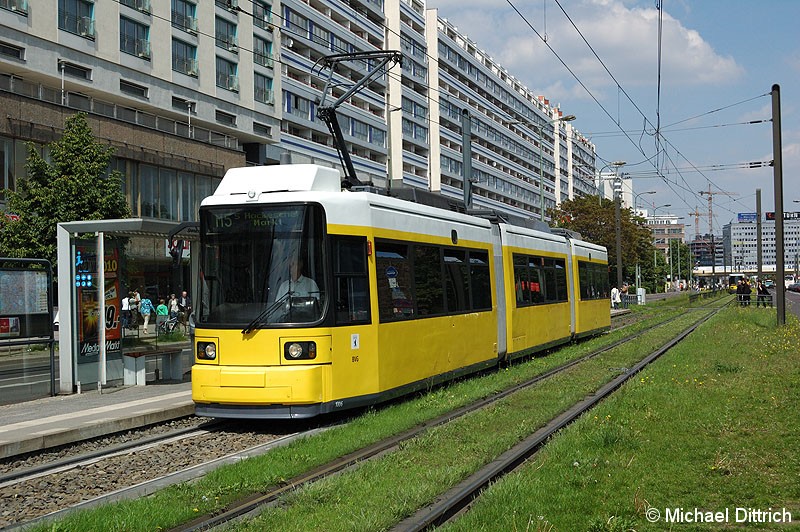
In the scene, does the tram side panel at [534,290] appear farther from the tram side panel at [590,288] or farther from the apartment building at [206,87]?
the apartment building at [206,87]

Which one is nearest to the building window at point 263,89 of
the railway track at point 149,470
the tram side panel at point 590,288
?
the tram side panel at point 590,288

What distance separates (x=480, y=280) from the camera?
15.8m

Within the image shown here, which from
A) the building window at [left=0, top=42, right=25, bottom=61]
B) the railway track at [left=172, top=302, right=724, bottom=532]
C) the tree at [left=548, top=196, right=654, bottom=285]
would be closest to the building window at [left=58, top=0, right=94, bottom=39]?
the building window at [left=0, top=42, right=25, bottom=61]

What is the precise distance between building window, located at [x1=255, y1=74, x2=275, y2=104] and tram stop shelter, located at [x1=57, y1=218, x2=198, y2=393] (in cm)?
4139

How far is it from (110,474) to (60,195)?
82.6 feet

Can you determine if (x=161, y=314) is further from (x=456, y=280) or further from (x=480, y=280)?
(x=456, y=280)

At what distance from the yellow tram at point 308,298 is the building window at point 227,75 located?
41513 millimetres

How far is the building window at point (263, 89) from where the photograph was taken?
2228 inches

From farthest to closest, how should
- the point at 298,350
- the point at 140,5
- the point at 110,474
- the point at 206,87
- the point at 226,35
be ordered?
the point at 226,35 < the point at 206,87 < the point at 140,5 < the point at 298,350 < the point at 110,474

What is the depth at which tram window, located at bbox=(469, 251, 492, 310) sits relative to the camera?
609 inches

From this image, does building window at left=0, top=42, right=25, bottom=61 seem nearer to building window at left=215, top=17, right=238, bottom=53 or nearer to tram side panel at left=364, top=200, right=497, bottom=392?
building window at left=215, top=17, right=238, bottom=53

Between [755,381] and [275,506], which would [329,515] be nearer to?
[275,506]

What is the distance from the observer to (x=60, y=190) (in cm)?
3158

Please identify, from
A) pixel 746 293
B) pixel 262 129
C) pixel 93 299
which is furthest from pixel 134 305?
pixel 746 293
